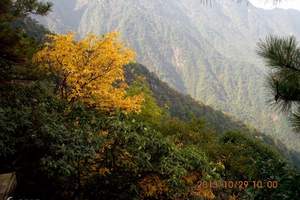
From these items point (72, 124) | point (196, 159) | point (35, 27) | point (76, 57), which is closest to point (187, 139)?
point (76, 57)

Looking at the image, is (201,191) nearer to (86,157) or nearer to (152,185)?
(152,185)

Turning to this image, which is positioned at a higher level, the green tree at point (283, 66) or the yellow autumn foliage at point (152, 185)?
the green tree at point (283, 66)

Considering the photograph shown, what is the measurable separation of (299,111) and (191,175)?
14.4 ft

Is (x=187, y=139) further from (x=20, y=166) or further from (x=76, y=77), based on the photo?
(x=20, y=166)

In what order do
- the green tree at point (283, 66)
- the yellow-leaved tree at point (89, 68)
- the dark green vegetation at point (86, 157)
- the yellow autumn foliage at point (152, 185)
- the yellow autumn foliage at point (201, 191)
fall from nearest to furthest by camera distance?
the green tree at point (283, 66), the dark green vegetation at point (86, 157), the yellow autumn foliage at point (152, 185), the yellow autumn foliage at point (201, 191), the yellow-leaved tree at point (89, 68)

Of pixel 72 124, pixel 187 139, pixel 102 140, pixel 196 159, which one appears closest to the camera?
pixel 102 140

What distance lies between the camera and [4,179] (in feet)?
18.1

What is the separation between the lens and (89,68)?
1284 centimetres

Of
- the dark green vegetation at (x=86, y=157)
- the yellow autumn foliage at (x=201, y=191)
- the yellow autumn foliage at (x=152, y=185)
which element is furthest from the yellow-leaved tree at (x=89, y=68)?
the yellow autumn foliage at (x=152, y=185)

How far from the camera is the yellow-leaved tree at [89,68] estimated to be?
12.6 meters

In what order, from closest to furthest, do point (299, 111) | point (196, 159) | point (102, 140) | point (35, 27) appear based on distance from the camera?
point (299, 111) → point (102, 140) → point (196, 159) → point (35, 27)

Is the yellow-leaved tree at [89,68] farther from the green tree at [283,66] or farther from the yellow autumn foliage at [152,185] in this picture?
the green tree at [283,66]

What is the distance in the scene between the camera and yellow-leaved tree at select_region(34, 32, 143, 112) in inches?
496

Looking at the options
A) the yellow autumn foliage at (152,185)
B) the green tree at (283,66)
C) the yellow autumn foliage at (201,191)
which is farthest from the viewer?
the yellow autumn foliage at (201,191)
